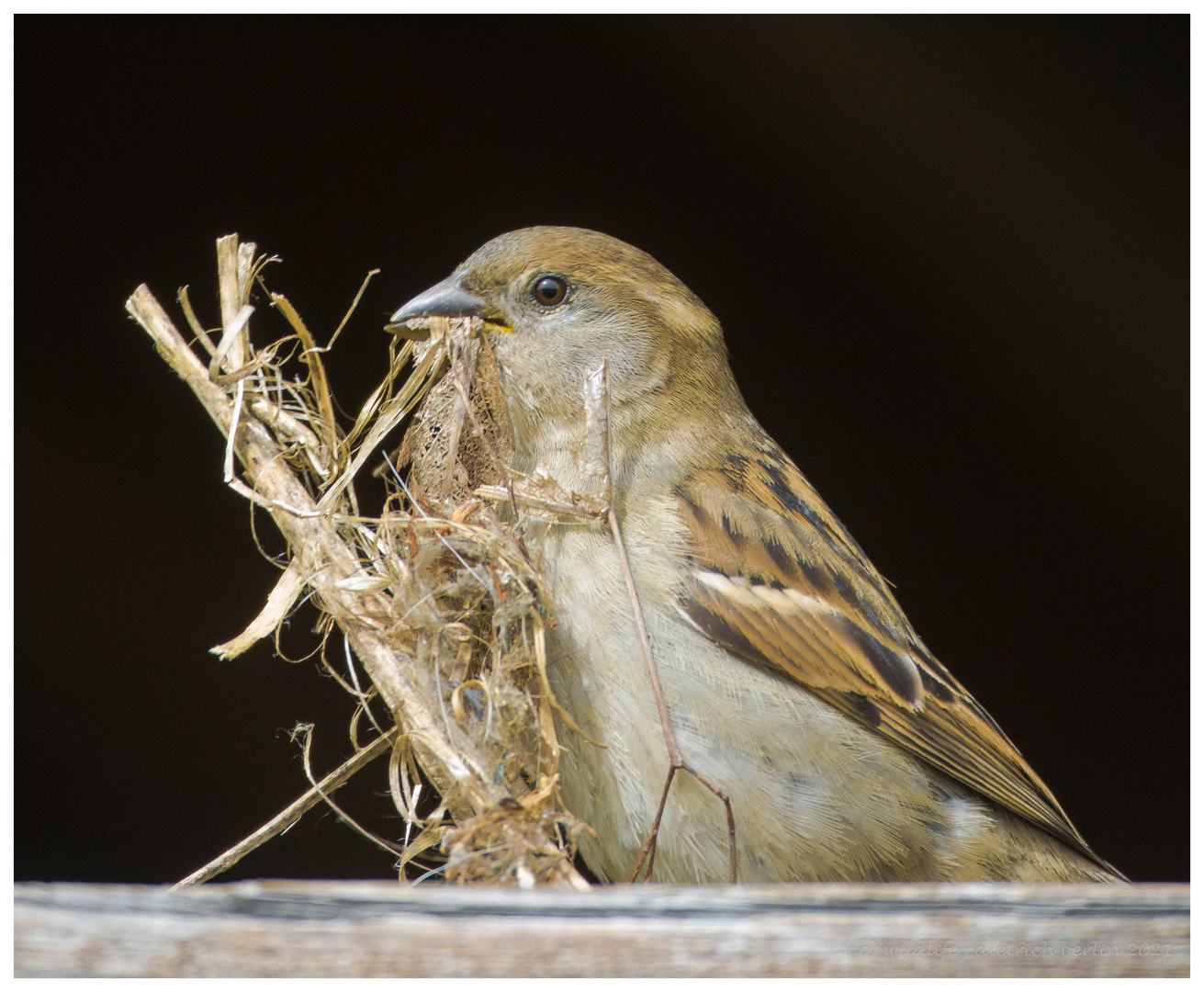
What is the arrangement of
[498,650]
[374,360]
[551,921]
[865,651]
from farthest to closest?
[374,360]
[865,651]
[498,650]
[551,921]

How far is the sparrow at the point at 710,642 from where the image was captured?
49.5 inches

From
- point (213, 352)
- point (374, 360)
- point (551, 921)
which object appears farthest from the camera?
point (374, 360)

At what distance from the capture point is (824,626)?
144 centimetres

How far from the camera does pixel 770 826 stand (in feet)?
4.08

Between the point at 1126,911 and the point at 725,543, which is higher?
the point at 725,543

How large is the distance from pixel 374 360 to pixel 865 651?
5.48ft

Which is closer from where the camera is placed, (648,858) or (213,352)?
(648,858)

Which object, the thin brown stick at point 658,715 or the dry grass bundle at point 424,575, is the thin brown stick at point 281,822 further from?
the thin brown stick at point 658,715

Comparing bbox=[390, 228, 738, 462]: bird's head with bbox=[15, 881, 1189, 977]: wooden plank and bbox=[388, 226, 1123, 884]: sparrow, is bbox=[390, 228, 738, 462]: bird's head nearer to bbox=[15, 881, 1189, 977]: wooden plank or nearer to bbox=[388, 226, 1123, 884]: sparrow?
bbox=[388, 226, 1123, 884]: sparrow

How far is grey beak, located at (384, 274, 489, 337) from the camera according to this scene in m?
1.52

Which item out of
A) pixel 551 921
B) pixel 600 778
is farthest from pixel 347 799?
pixel 551 921

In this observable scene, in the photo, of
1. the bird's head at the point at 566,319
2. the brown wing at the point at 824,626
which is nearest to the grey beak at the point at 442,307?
the bird's head at the point at 566,319

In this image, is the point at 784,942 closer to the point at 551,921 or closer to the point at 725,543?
the point at 551,921

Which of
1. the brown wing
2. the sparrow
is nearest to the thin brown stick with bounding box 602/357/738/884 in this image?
the sparrow
